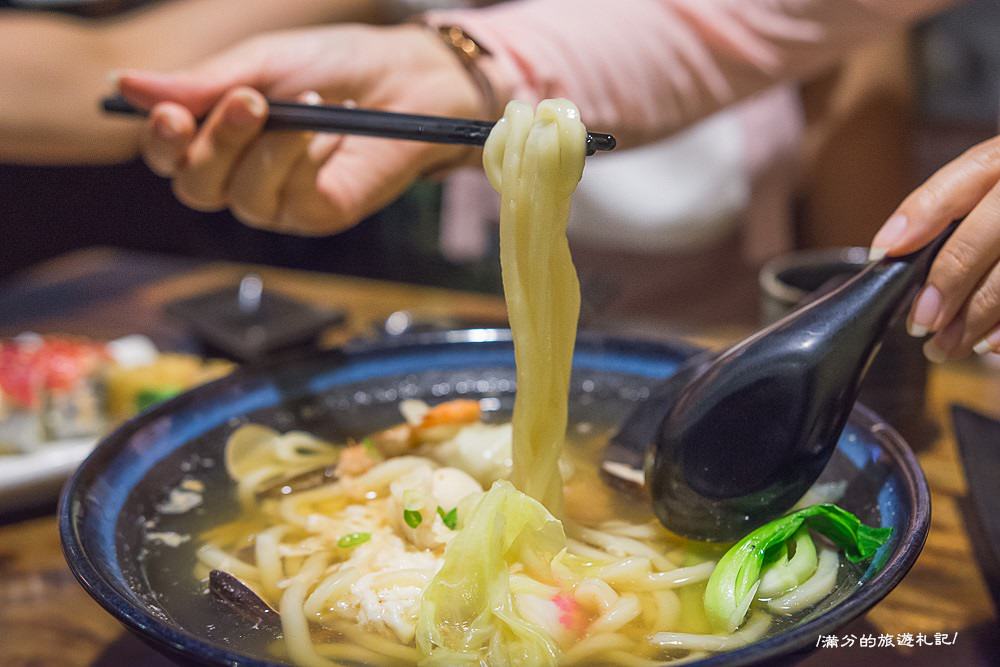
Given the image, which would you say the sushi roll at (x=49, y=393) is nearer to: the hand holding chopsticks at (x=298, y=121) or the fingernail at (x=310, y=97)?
the hand holding chopsticks at (x=298, y=121)

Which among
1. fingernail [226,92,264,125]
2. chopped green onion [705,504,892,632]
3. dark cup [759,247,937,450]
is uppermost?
fingernail [226,92,264,125]

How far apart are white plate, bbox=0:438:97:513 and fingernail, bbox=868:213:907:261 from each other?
1099 mm

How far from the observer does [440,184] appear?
368 cm

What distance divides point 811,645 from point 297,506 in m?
0.67

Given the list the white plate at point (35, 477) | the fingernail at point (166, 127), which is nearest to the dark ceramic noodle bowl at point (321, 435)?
the white plate at point (35, 477)

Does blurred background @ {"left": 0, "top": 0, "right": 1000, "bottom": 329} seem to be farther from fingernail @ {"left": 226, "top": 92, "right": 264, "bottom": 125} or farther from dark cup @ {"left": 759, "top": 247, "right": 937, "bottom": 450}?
fingernail @ {"left": 226, "top": 92, "right": 264, "bottom": 125}

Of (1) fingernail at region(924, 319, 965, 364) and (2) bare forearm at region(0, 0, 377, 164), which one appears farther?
(2) bare forearm at region(0, 0, 377, 164)

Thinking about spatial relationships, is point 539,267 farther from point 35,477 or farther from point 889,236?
point 35,477

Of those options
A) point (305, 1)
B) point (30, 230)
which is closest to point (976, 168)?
point (305, 1)

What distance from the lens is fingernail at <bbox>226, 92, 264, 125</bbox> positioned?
128 centimetres

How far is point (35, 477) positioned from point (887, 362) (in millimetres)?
1276

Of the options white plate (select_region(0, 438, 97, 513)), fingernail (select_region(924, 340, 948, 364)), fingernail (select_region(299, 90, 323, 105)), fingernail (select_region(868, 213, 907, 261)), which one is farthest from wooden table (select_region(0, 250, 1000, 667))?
fingernail (select_region(299, 90, 323, 105))

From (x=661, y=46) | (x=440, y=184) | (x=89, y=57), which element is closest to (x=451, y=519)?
(x=661, y=46)

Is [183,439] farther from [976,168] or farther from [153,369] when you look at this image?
[976,168]
